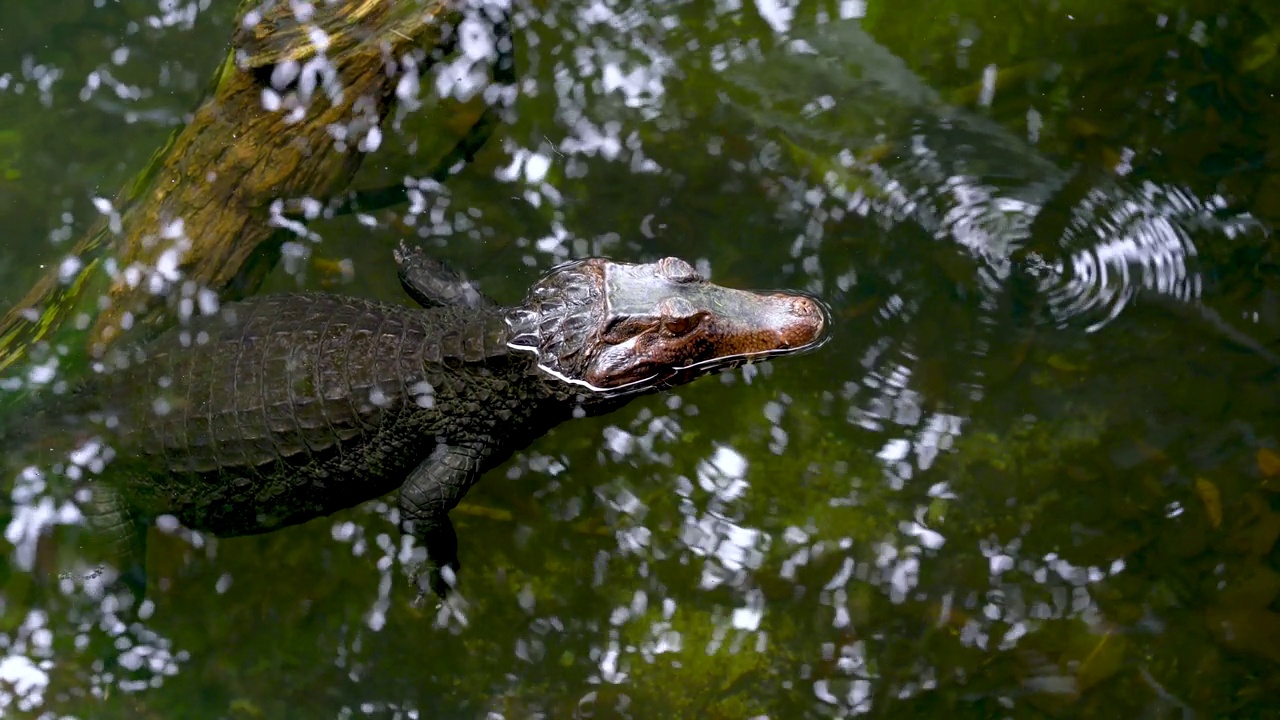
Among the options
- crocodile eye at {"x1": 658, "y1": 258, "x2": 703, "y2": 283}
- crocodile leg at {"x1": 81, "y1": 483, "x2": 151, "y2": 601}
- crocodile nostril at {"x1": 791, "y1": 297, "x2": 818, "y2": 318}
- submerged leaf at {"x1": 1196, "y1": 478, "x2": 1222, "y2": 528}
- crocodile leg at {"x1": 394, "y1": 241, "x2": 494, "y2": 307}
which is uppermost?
crocodile eye at {"x1": 658, "y1": 258, "x2": 703, "y2": 283}

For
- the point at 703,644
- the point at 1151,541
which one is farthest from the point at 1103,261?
the point at 703,644

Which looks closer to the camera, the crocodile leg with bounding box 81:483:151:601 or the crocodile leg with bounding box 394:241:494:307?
the crocodile leg with bounding box 81:483:151:601

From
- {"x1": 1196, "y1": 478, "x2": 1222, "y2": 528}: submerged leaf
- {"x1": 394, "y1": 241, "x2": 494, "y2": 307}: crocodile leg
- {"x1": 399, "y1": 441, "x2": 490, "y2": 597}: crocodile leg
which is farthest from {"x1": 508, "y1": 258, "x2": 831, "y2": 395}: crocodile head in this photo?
{"x1": 1196, "y1": 478, "x2": 1222, "y2": 528}: submerged leaf

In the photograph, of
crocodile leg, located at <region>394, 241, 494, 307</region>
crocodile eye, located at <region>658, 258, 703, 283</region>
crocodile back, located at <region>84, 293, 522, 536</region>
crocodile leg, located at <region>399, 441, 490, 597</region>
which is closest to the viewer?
crocodile back, located at <region>84, 293, 522, 536</region>

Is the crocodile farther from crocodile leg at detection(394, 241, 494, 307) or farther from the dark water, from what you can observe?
the dark water

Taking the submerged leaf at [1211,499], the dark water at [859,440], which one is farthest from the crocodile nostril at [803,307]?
the submerged leaf at [1211,499]

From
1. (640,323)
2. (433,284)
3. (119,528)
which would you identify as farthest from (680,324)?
(119,528)

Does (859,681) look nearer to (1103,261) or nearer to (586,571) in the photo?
(586,571)
